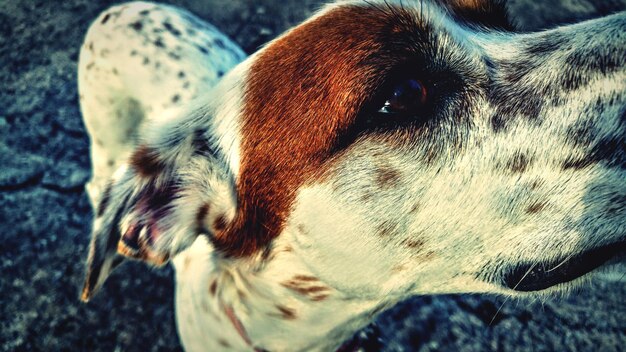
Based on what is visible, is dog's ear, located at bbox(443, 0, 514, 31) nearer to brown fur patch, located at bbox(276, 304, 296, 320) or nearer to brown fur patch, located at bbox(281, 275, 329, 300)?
brown fur patch, located at bbox(281, 275, 329, 300)

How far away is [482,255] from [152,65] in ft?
5.93

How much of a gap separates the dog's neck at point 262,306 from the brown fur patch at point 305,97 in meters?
0.13

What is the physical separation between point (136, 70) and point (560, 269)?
202cm

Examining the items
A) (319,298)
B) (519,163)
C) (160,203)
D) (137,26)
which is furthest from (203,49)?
(519,163)

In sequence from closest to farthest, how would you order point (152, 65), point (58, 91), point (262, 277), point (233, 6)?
point (262, 277) < point (152, 65) < point (58, 91) < point (233, 6)

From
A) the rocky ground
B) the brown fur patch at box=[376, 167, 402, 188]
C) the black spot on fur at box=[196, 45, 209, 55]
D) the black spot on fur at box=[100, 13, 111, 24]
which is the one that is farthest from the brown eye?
the black spot on fur at box=[100, 13, 111, 24]

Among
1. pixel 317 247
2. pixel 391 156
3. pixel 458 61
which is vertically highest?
pixel 458 61

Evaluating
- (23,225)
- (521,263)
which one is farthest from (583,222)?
(23,225)

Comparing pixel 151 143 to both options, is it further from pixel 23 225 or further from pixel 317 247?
pixel 23 225

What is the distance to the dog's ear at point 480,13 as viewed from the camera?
1493 mm

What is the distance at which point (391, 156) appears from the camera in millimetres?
1203

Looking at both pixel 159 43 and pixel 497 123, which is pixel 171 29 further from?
pixel 497 123

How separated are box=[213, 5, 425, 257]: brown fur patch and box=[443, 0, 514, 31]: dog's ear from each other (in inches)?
14.7

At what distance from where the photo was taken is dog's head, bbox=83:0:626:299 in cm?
114
